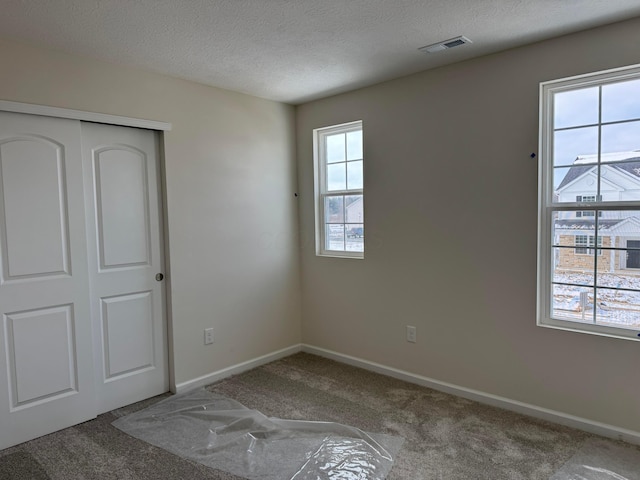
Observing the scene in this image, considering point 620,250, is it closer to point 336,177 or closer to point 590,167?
point 590,167

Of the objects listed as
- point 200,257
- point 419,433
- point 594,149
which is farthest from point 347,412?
point 594,149

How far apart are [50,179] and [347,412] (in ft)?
8.13

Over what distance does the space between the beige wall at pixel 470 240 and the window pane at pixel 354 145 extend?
0.19 metres

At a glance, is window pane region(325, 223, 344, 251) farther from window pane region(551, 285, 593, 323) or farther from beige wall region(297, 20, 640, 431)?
window pane region(551, 285, 593, 323)

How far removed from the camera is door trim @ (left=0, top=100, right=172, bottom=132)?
2555mm

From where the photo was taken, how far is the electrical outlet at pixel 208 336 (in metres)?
3.56

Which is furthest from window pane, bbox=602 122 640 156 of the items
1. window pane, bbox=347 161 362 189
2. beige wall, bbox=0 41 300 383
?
beige wall, bbox=0 41 300 383

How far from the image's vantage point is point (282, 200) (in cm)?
414

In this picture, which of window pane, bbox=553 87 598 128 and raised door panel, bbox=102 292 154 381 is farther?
raised door panel, bbox=102 292 154 381

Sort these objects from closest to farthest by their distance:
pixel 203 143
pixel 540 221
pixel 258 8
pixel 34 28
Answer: pixel 258 8
pixel 34 28
pixel 540 221
pixel 203 143

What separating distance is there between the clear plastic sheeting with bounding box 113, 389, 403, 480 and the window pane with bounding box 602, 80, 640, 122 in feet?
7.62

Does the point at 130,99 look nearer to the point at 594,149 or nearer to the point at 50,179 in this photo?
the point at 50,179

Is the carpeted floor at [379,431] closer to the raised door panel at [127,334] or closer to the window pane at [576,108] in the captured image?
the raised door panel at [127,334]

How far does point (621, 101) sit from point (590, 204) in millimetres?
619
